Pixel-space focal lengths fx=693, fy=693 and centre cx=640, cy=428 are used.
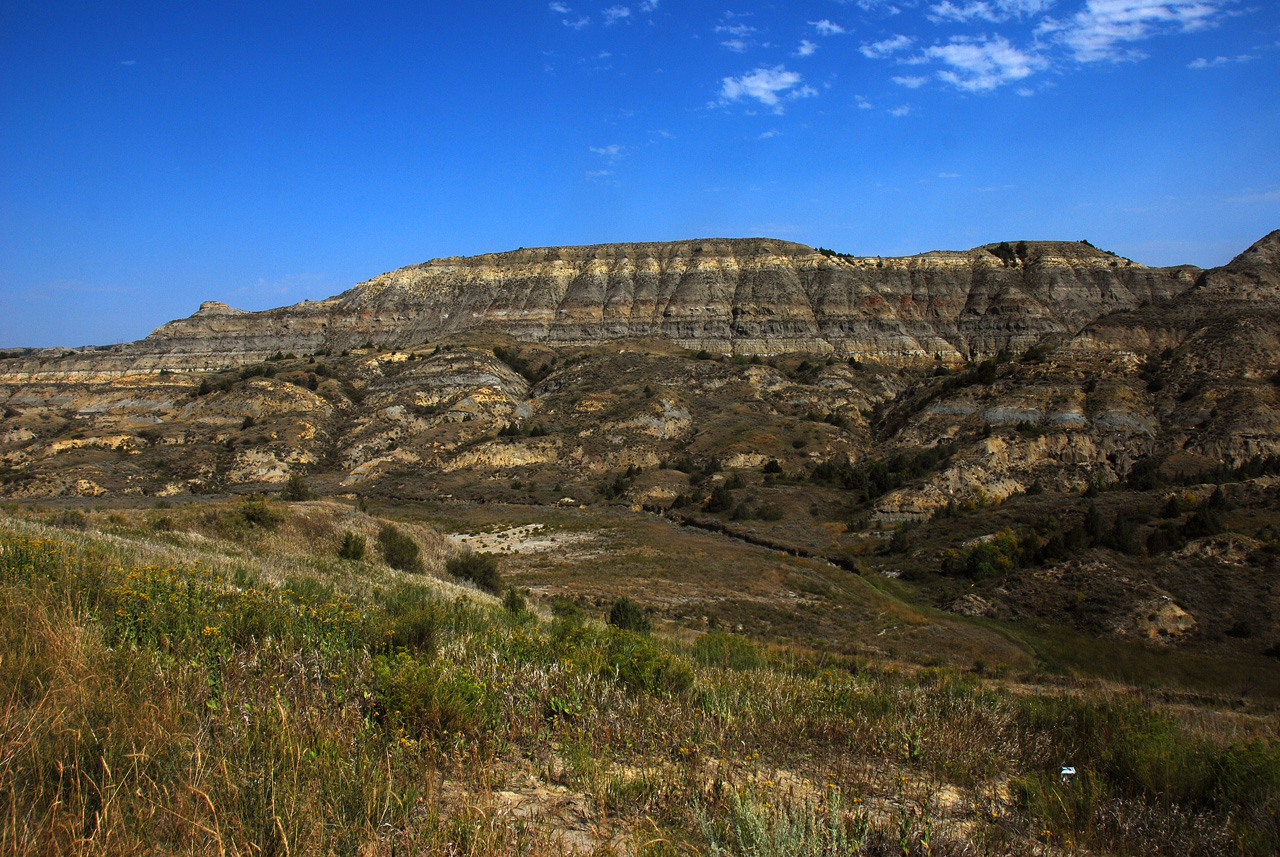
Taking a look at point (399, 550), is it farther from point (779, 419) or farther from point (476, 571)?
point (779, 419)

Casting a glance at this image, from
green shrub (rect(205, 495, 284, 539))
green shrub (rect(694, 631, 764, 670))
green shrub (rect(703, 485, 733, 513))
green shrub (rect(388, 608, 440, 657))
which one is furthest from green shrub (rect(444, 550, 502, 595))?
green shrub (rect(703, 485, 733, 513))

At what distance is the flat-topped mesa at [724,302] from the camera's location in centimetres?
7788

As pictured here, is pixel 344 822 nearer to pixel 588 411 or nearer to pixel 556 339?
pixel 588 411

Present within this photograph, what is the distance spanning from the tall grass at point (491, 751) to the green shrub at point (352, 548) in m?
9.69

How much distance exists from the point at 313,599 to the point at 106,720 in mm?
4540

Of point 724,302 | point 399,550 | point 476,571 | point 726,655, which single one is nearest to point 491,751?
point 726,655

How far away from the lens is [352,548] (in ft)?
56.7

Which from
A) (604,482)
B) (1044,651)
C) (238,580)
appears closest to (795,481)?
(604,482)

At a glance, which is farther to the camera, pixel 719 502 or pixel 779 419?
pixel 779 419

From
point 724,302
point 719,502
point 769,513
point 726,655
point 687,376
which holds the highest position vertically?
point 724,302

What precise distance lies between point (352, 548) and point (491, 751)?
46.8 feet

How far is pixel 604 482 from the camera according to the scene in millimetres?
50500

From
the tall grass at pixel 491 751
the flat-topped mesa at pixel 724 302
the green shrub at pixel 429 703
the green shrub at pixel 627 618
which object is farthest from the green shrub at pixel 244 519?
the flat-topped mesa at pixel 724 302

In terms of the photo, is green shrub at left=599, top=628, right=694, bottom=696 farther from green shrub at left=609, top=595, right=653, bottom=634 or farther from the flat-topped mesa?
the flat-topped mesa
